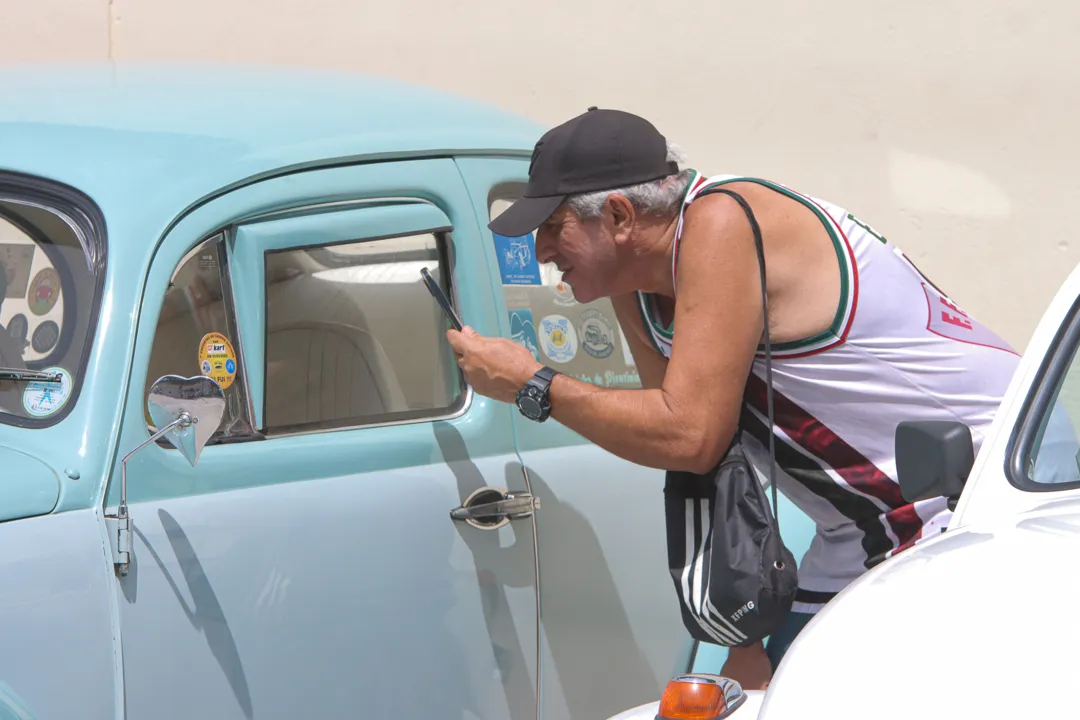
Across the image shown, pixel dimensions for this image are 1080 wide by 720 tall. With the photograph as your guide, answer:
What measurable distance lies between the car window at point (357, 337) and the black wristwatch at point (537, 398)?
0.40 meters

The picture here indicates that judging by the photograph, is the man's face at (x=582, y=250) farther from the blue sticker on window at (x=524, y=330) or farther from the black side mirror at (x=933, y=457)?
the black side mirror at (x=933, y=457)

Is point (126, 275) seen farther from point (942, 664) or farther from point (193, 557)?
point (942, 664)

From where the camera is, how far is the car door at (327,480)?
2057mm

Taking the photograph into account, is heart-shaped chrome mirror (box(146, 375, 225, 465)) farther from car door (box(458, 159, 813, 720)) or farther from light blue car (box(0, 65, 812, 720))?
car door (box(458, 159, 813, 720))

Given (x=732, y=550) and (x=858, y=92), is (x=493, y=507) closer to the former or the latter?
(x=732, y=550)

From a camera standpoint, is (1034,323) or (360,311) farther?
(1034,323)

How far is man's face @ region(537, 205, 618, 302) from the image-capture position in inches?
86.7

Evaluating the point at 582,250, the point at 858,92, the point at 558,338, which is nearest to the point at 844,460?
the point at 582,250

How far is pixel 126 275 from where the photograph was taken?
2.08 metres

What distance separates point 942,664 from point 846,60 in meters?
5.60

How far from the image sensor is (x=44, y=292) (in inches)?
85.4

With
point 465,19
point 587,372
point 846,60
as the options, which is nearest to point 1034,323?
point 846,60

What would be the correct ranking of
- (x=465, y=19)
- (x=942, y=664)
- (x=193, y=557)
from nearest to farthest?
(x=942, y=664) → (x=193, y=557) → (x=465, y=19)

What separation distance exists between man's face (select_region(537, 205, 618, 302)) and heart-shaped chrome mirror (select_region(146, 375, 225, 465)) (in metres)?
0.67
